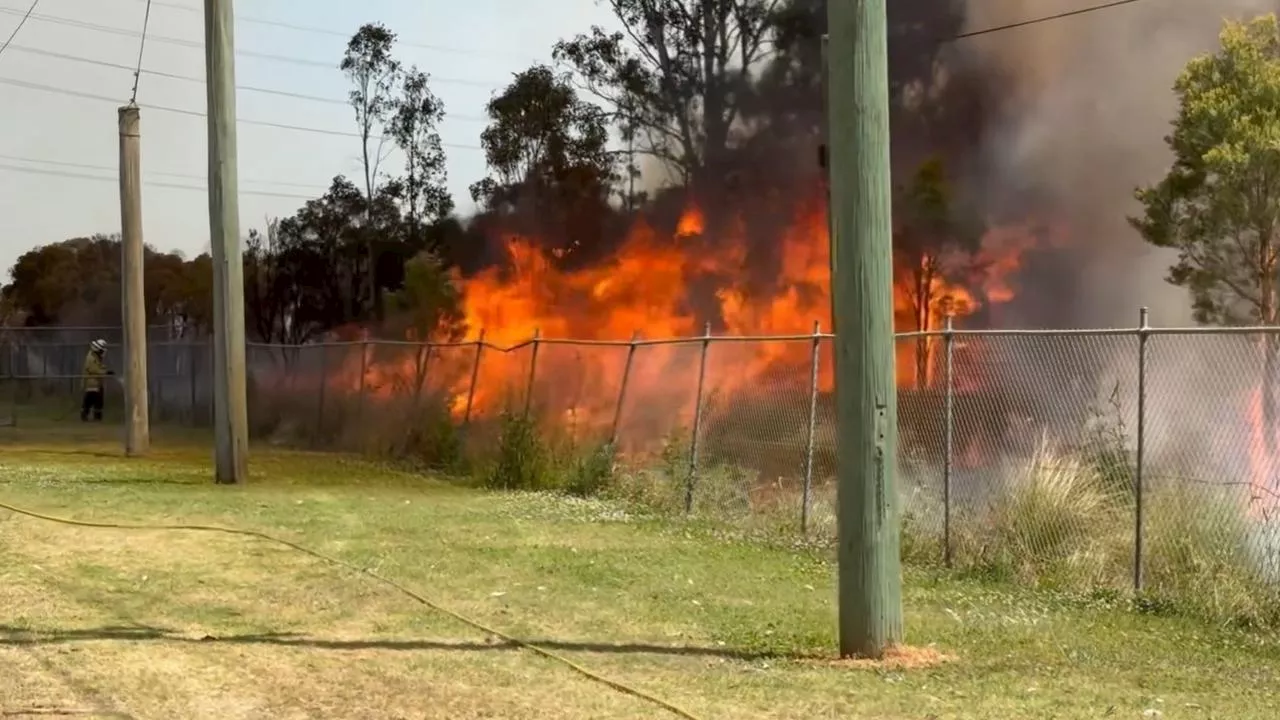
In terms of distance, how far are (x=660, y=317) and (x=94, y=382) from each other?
13128mm

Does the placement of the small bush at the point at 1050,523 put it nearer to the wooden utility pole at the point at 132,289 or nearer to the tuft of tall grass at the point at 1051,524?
the tuft of tall grass at the point at 1051,524

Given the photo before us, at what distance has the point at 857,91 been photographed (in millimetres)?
7594

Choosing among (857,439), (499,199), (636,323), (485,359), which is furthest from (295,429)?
(857,439)

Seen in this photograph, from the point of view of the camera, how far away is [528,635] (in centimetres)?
818

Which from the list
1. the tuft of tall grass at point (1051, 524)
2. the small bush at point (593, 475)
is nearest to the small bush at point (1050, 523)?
the tuft of tall grass at point (1051, 524)

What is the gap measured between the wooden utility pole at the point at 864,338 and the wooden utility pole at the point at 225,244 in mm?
11639

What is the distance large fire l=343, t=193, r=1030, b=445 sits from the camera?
20562 millimetres

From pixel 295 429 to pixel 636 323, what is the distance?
27.2 ft

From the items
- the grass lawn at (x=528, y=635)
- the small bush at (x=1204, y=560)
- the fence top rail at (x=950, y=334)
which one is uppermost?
the fence top rail at (x=950, y=334)

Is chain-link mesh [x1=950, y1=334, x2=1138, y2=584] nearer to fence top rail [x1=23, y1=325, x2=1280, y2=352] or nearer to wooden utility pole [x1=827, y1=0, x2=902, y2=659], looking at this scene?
fence top rail [x1=23, y1=325, x2=1280, y2=352]

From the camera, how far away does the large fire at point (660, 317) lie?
20.6 m

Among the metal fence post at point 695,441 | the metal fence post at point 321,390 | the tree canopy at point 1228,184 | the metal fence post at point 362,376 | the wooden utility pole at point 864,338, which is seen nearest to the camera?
the wooden utility pole at point 864,338

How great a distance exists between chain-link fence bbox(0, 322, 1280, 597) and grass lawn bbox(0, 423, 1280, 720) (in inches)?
34.1

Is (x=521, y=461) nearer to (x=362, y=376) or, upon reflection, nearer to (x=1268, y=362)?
(x=362, y=376)
